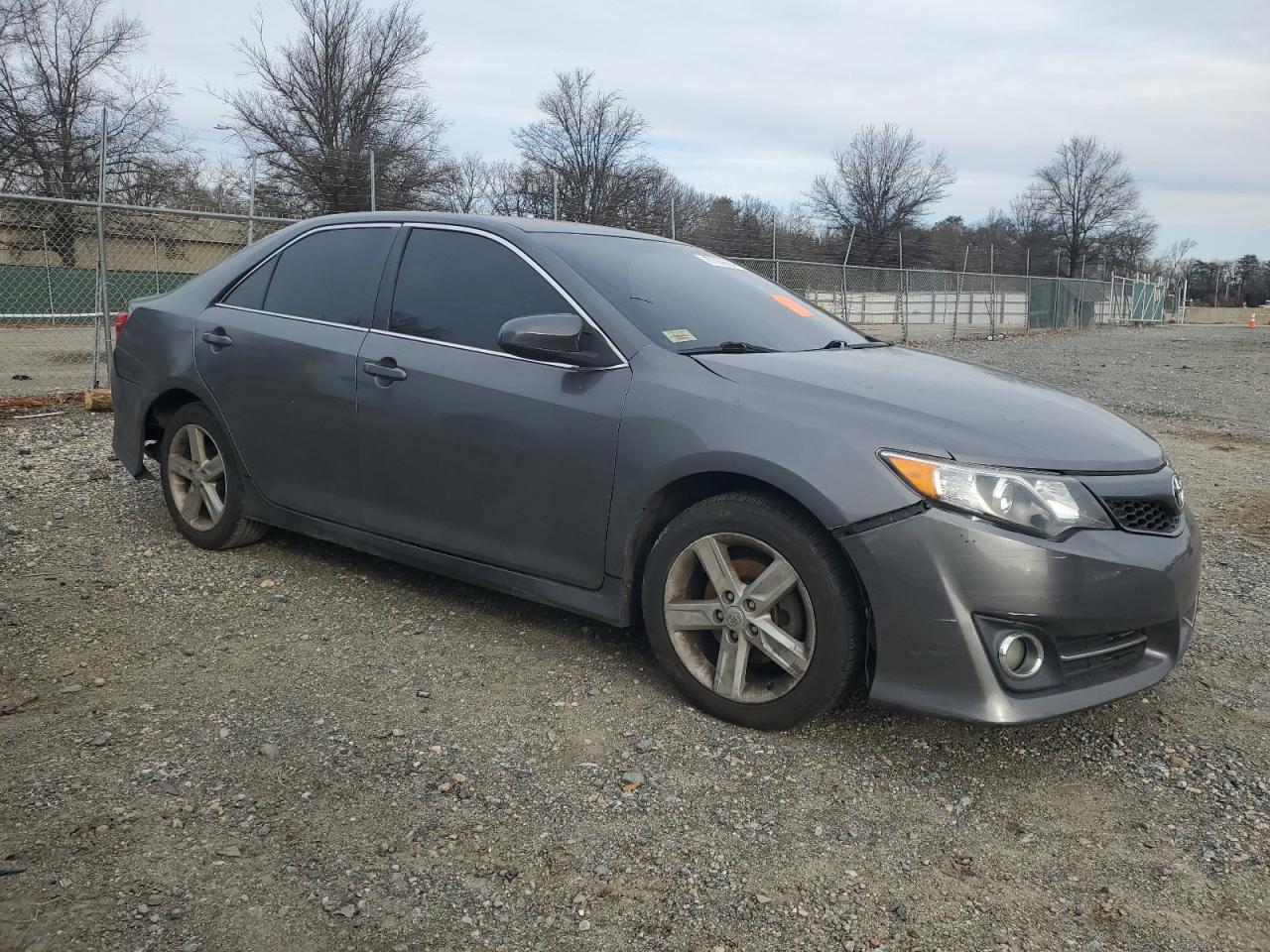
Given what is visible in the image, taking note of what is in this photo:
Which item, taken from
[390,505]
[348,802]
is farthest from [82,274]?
[348,802]

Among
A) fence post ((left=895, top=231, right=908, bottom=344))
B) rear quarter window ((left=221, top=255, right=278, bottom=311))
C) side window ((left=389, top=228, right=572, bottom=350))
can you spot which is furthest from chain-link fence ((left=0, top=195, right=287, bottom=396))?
fence post ((left=895, top=231, right=908, bottom=344))

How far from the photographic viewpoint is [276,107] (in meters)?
38.0

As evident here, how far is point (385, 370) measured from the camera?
3.85 meters

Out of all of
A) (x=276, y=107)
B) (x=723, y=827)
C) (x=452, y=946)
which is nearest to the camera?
(x=452, y=946)

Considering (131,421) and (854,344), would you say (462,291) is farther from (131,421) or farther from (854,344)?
(131,421)

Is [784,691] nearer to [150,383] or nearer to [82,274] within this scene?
[150,383]

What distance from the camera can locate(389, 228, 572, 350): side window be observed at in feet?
12.0

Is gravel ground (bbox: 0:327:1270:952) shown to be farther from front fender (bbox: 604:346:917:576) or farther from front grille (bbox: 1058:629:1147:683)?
front fender (bbox: 604:346:917:576)

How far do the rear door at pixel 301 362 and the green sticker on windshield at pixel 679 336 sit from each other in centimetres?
127

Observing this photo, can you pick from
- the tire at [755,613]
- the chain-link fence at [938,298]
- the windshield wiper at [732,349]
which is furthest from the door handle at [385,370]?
the chain-link fence at [938,298]

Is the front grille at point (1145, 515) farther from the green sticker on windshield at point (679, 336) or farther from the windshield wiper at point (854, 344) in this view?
the green sticker on windshield at point (679, 336)

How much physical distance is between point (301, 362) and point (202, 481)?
974 millimetres

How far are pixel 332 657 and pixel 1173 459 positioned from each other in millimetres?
6959

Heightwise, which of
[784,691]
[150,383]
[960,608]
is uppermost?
[150,383]
